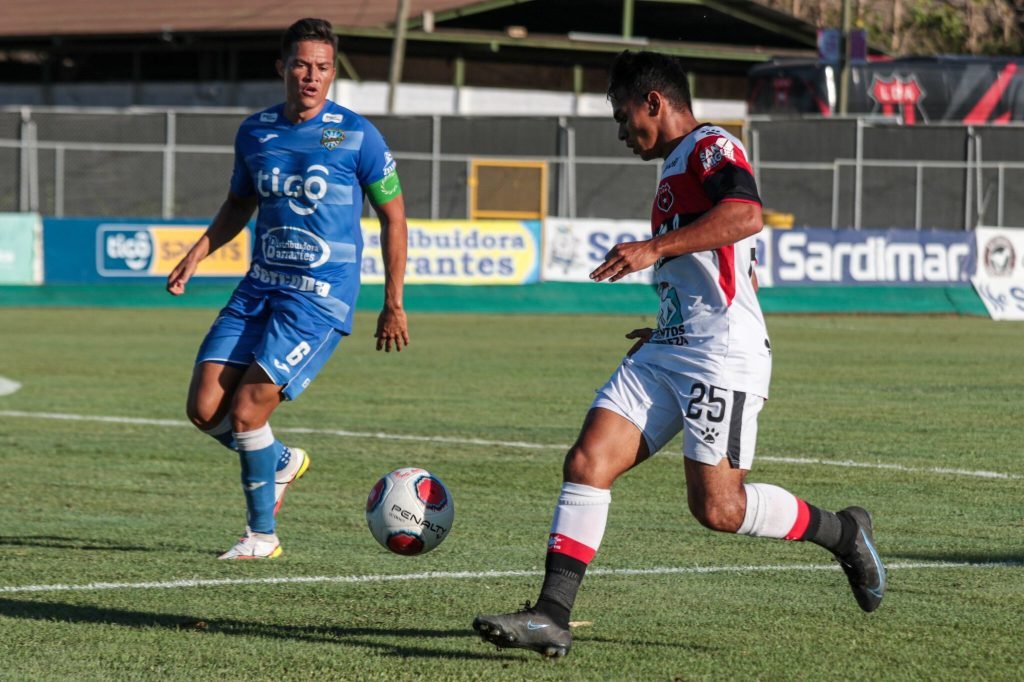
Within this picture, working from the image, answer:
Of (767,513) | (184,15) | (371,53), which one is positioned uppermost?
(184,15)

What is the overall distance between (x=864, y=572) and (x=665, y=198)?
1.51 meters

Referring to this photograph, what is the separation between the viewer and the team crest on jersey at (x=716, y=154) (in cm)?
536

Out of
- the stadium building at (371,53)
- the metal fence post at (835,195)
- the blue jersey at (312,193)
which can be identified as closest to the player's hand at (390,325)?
the blue jersey at (312,193)

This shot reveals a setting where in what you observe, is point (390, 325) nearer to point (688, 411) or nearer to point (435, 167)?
point (688, 411)

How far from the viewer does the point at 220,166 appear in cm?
3344

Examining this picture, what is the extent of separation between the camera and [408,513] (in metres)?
6.35

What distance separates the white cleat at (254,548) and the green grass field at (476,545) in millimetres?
128

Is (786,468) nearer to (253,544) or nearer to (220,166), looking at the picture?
(253,544)

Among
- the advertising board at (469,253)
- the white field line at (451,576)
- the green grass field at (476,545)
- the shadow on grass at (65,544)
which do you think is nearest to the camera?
the green grass field at (476,545)

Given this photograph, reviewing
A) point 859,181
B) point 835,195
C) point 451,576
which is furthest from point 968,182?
point 451,576

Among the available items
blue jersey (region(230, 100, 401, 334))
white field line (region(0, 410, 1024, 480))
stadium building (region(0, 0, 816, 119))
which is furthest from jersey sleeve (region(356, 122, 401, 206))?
stadium building (region(0, 0, 816, 119))

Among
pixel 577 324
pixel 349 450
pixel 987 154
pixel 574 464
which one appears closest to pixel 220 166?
pixel 577 324

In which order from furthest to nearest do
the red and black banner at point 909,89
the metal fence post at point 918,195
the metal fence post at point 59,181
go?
the red and black banner at point 909,89 → the metal fence post at point 918,195 → the metal fence post at point 59,181

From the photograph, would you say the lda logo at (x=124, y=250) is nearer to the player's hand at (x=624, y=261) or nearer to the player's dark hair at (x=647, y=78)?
the player's dark hair at (x=647, y=78)
